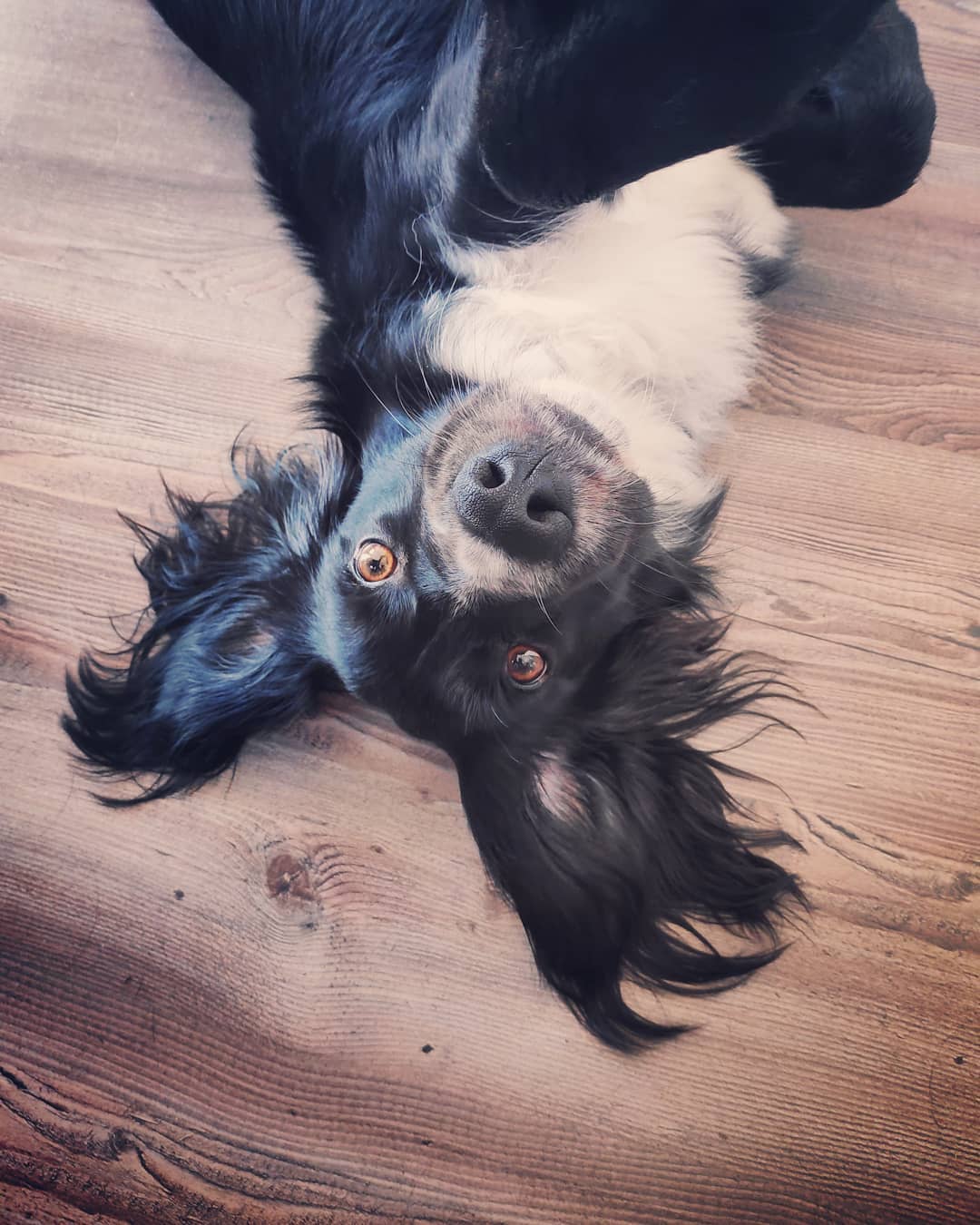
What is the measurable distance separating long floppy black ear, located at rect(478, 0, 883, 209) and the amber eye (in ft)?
1.78

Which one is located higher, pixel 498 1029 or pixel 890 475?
pixel 890 475

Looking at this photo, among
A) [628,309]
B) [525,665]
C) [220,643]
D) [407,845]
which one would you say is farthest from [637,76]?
[407,845]

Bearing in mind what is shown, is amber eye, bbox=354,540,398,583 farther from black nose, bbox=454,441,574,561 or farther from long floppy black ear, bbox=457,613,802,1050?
long floppy black ear, bbox=457,613,802,1050

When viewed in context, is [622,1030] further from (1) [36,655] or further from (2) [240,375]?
(2) [240,375]

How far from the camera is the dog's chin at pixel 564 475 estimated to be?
3.75 ft

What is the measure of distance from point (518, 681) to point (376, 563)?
11.0 inches

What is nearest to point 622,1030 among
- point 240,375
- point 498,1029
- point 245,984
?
point 498,1029

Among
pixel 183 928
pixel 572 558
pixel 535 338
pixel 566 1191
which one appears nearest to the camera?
pixel 572 558

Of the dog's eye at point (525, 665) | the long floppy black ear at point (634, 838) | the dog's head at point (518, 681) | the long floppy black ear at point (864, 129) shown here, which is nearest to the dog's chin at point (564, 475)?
the dog's head at point (518, 681)

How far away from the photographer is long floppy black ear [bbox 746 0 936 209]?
1370 millimetres

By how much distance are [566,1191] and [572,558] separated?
110cm

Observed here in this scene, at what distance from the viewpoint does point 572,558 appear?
3.88 ft

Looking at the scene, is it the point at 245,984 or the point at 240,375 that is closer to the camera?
the point at 245,984

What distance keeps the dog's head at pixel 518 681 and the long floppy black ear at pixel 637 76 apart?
1.12ft
